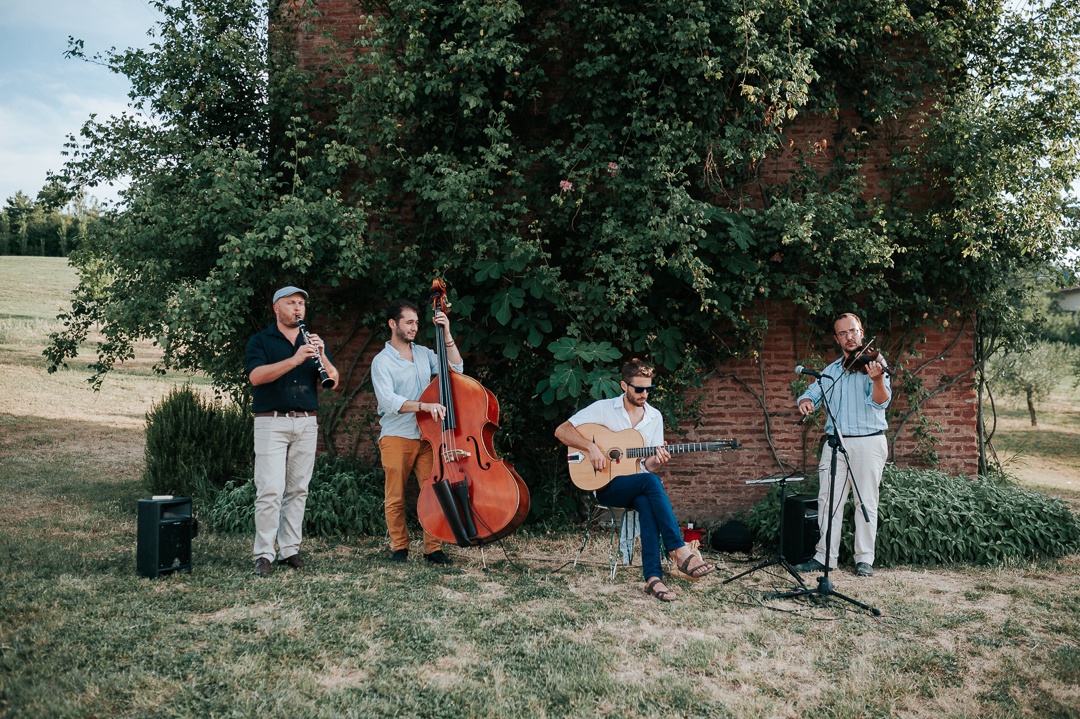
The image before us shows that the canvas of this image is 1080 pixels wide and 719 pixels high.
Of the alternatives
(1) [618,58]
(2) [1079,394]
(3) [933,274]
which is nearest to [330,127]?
(1) [618,58]

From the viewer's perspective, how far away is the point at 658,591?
4738 mm

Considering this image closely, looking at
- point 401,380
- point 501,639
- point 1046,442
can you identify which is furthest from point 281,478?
point 1046,442

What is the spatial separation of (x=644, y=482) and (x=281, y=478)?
2.45 metres

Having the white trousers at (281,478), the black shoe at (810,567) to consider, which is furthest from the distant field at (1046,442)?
the white trousers at (281,478)

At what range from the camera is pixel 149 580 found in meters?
4.68

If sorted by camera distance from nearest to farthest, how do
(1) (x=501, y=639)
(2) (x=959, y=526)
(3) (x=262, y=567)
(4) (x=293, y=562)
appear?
(1) (x=501, y=639) < (3) (x=262, y=567) < (4) (x=293, y=562) < (2) (x=959, y=526)

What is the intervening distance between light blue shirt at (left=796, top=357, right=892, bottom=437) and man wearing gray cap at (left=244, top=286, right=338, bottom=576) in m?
3.57

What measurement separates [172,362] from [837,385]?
5.81 m

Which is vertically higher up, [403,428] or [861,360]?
[861,360]

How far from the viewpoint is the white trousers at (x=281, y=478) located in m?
5.05

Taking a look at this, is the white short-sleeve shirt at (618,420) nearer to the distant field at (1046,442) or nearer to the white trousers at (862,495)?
the white trousers at (862,495)

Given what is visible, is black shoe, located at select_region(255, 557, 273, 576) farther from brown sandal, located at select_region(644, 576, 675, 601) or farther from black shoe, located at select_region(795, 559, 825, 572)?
black shoe, located at select_region(795, 559, 825, 572)

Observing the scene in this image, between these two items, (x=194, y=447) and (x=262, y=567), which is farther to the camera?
(x=194, y=447)

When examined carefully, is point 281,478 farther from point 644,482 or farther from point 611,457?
point 644,482
